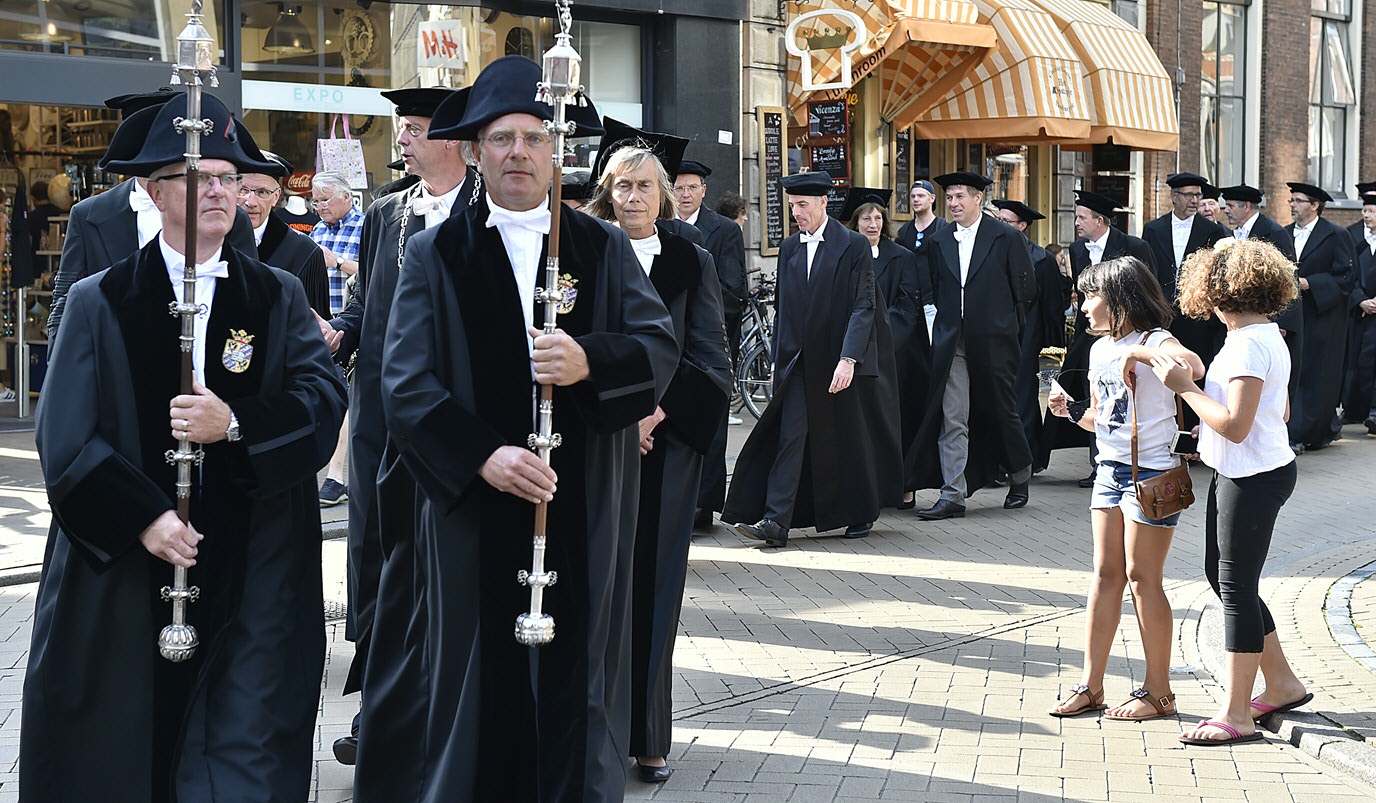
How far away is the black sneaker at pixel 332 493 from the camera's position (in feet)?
34.6

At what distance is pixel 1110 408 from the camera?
19.1 feet

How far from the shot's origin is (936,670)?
6.61 meters

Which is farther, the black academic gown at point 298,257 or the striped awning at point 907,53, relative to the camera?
the striped awning at point 907,53

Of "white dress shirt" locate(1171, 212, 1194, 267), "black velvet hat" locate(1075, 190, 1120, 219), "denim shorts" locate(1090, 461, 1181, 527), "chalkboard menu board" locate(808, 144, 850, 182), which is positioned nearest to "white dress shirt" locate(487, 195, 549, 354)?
"denim shorts" locate(1090, 461, 1181, 527)

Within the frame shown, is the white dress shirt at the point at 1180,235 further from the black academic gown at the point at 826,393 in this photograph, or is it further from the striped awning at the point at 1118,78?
the striped awning at the point at 1118,78

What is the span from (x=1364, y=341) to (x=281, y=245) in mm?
11567

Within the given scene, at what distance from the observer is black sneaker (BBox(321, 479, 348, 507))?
10.6 meters

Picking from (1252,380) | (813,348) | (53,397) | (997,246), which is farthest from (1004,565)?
(53,397)

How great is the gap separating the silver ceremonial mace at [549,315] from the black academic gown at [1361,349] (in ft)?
42.7

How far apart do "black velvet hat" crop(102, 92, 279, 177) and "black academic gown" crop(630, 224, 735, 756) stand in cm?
164

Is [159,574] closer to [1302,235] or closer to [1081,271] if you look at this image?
[1081,271]

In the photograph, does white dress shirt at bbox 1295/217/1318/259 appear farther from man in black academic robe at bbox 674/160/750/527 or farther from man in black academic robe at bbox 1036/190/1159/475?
man in black academic robe at bbox 674/160/750/527

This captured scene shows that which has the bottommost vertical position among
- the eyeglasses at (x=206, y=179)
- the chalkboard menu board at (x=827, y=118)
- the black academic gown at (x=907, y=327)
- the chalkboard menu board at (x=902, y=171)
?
the black academic gown at (x=907, y=327)

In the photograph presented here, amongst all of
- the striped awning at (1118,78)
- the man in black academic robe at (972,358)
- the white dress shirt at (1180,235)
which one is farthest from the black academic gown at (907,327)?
the striped awning at (1118,78)
